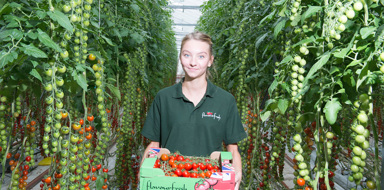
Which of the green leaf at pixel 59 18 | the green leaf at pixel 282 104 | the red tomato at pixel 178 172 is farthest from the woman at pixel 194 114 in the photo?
the green leaf at pixel 59 18

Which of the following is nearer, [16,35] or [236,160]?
[16,35]

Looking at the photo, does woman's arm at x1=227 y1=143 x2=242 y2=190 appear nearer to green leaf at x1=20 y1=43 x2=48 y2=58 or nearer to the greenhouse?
the greenhouse

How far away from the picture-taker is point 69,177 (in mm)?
1206

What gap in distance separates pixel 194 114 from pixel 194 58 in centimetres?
28

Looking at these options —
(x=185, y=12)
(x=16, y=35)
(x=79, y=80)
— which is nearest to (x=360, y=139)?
(x=79, y=80)

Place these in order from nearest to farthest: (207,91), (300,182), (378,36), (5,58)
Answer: (378,36) → (5,58) → (300,182) → (207,91)

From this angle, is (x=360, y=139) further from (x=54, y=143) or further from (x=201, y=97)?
(x=54, y=143)

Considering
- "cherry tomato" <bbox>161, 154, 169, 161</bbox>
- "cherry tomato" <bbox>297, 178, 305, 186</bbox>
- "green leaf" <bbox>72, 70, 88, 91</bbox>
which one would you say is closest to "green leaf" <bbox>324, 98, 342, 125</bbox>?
"cherry tomato" <bbox>297, 178, 305, 186</bbox>

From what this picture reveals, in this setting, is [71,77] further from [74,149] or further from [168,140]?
[168,140]

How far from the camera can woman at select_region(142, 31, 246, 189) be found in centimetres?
144

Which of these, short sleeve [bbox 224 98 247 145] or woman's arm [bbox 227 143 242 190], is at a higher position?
short sleeve [bbox 224 98 247 145]

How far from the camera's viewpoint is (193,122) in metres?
1.45

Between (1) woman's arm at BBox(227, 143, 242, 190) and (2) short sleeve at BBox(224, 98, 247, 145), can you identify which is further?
(2) short sleeve at BBox(224, 98, 247, 145)

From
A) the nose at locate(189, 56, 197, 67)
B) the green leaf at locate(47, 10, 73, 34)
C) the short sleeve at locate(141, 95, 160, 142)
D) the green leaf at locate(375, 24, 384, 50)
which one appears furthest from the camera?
the short sleeve at locate(141, 95, 160, 142)
